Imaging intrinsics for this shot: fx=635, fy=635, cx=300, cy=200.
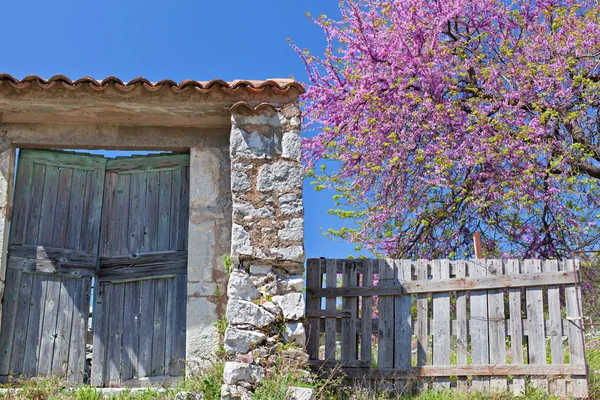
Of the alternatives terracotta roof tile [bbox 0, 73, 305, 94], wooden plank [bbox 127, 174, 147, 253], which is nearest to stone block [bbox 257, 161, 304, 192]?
terracotta roof tile [bbox 0, 73, 305, 94]

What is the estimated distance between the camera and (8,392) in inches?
209

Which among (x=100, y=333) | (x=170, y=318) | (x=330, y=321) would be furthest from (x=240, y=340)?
(x=330, y=321)

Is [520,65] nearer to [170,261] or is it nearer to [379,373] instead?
[379,373]

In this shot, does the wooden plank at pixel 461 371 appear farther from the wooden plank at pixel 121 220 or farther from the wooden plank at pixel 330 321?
the wooden plank at pixel 121 220

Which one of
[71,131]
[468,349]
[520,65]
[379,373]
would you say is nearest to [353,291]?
[379,373]

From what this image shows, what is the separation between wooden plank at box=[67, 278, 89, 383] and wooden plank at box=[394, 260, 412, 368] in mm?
2912

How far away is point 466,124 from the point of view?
30.5ft

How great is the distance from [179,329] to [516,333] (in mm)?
3295

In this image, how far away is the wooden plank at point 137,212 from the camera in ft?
19.3

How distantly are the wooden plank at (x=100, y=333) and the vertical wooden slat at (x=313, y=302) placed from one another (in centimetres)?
195

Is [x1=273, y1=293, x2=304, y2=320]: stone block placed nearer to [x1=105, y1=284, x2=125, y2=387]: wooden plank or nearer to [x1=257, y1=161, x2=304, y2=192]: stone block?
[x1=257, y1=161, x2=304, y2=192]: stone block

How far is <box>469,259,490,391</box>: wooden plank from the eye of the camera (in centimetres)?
631

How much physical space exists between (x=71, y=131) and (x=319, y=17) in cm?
594

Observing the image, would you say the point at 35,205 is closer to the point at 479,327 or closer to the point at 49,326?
the point at 49,326
